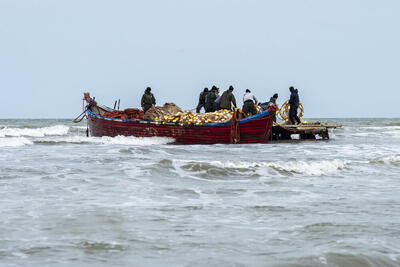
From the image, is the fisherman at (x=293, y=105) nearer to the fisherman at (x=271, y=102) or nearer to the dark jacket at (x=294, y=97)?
the dark jacket at (x=294, y=97)

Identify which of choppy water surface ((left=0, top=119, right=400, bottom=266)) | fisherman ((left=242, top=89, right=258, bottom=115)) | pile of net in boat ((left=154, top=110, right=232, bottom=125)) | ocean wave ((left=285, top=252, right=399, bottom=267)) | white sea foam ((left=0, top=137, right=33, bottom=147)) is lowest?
ocean wave ((left=285, top=252, right=399, bottom=267))

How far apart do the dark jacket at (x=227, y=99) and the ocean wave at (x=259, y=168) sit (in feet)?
27.8

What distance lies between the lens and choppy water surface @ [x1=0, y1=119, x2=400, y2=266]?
171 inches

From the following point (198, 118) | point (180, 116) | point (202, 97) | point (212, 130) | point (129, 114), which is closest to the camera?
point (212, 130)

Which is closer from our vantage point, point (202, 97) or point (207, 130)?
point (207, 130)

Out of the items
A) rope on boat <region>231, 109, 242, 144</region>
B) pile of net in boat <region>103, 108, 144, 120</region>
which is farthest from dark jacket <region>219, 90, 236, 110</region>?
pile of net in boat <region>103, 108, 144, 120</region>

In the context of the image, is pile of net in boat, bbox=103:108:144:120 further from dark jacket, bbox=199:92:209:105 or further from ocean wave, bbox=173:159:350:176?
ocean wave, bbox=173:159:350:176

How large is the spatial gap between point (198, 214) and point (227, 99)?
1363cm

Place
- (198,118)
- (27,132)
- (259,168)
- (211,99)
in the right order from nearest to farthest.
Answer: (259,168) → (198,118) → (211,99) → (27,132)

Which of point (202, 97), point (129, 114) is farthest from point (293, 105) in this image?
point (129, 114)

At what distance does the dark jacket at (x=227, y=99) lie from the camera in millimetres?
19453

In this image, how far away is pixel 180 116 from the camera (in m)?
19.1

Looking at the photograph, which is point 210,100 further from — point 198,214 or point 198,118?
point 198,214

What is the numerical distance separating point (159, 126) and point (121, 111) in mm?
2322
